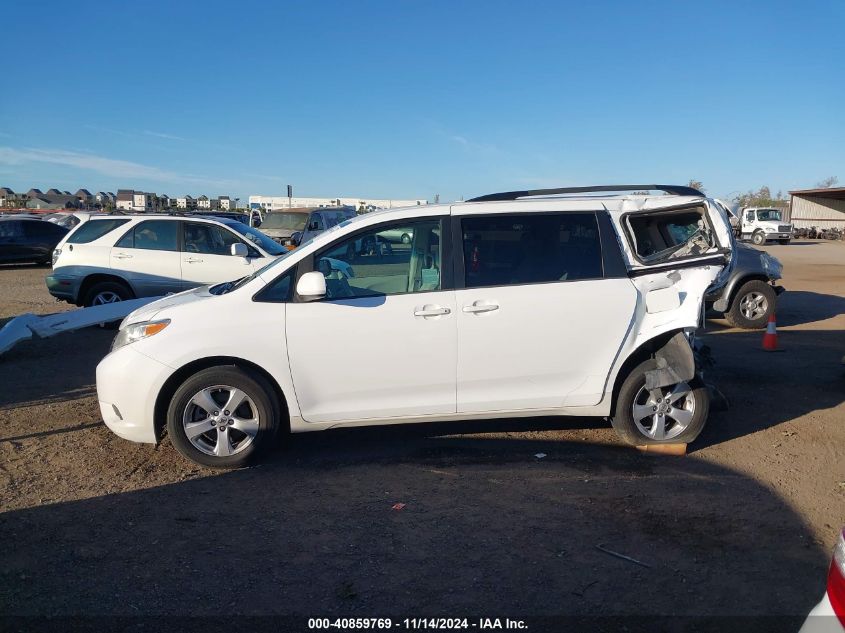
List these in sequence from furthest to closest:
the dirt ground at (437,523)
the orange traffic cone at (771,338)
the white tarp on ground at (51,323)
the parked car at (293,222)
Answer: the parked car at (293,222) → the orange traffic cone at (771,338) → the white tarp on ground at (51,323) → the dirt ground at (437,523)

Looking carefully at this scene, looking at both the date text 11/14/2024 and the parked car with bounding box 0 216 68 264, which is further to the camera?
the parked car with bounding box 0 216 68 264

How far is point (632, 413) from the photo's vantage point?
5453 mm

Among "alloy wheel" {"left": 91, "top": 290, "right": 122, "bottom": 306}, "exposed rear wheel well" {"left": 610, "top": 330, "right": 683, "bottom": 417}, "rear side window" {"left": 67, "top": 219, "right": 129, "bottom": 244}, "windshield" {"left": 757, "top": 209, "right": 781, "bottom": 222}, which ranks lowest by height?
"exposed rear wheel well" {"left": 610, "top": 330, "right": 683, "bottom": 417}

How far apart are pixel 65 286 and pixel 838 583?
11121mm

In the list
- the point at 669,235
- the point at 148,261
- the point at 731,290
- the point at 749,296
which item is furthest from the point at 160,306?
the point at 749,296

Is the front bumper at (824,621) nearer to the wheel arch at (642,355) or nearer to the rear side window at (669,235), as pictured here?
the wheel arch at (642,355)

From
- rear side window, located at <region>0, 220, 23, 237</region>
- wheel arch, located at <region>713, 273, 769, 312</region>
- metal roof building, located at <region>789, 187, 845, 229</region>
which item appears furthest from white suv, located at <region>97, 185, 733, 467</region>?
metal roof building, located at <region>789, 187, 845, 229</region>

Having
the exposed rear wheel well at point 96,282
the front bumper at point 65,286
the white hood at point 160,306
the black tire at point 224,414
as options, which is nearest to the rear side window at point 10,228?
the front bumper at point 65,286

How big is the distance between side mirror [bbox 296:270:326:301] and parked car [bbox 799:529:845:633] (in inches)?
139

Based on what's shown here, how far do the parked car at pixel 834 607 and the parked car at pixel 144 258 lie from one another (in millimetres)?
9558

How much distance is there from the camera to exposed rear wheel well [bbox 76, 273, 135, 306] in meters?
10.9

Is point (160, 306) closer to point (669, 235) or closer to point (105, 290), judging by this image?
point (669, 235)

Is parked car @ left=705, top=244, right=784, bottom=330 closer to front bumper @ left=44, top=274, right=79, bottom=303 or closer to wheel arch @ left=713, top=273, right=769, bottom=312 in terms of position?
wheel arch @ left=713, top=273, right=769, bottom=312

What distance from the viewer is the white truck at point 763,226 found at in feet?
137
